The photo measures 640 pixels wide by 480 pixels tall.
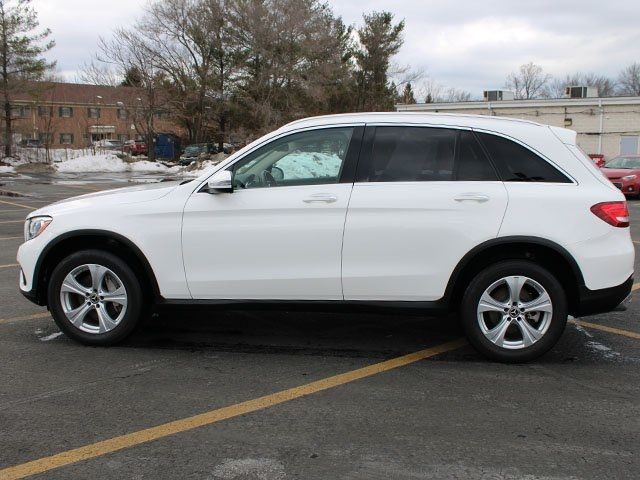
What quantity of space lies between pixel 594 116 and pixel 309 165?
36676mm

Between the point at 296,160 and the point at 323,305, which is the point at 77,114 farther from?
the point at 323,305

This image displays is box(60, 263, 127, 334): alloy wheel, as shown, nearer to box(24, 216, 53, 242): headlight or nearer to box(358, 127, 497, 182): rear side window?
box(24, 216, 53, 242): headlight

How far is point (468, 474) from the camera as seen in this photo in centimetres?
299

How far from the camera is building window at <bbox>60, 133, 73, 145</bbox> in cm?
7012

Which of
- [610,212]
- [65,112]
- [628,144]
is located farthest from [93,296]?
[65,112]

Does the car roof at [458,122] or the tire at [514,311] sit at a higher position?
the car roof at [458,122]

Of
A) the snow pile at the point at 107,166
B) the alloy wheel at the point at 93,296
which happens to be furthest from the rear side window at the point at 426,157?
the snow pile at the point at 107,166

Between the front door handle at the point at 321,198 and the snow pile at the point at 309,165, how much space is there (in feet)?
0.60

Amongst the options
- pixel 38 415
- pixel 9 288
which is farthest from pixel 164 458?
pixel 9 288

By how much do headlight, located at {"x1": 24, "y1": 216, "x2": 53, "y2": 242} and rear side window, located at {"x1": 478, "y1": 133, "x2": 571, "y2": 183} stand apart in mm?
3522

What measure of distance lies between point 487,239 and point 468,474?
184cm

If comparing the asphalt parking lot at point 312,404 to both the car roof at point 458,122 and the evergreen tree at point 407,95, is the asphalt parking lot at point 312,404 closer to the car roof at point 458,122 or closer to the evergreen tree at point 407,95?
the car roof at point 458,122

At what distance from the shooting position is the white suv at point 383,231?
4.34 metres

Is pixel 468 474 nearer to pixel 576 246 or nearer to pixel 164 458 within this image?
pixel 164 458
